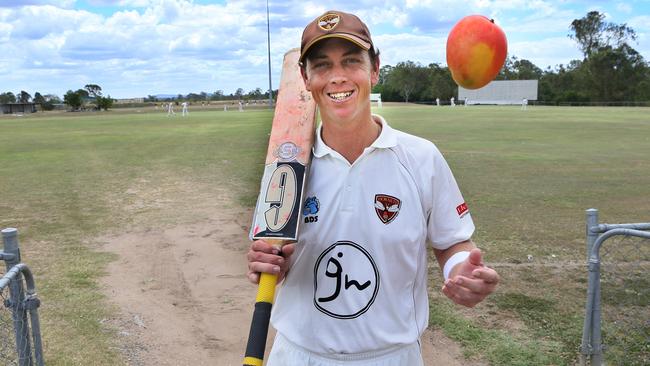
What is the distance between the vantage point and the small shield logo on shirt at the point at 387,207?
6.72ft

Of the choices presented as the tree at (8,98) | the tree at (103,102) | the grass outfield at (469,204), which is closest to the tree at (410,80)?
the tree at (103,102)

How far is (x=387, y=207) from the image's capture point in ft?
6.76

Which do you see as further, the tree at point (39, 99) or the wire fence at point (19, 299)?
the tree at point (39, 99)

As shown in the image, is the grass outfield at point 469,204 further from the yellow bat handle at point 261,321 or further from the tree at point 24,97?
the tree at point 24,97

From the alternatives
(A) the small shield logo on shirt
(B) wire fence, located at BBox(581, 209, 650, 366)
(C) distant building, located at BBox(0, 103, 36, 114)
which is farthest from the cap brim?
(C) distant building, located at BBox(0, 103, 36, 114)

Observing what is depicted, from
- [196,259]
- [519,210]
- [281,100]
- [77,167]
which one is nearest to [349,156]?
[281,100]

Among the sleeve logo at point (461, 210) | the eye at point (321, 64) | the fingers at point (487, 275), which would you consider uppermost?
the eye at point (321, 64)

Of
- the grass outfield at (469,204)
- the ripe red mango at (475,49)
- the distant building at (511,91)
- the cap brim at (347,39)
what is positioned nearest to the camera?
the cap brim at (347,39)

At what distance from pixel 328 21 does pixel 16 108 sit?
2997 inches

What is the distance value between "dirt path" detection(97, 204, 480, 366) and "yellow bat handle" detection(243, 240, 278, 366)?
2.44 m

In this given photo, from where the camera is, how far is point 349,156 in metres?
2.17

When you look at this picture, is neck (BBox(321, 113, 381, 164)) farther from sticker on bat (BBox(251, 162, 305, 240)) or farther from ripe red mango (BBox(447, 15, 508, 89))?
ripe red mango (BBox(447, 15, 508, 89))

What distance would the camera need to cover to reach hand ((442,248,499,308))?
1900mm

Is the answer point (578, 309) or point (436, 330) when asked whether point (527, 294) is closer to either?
point (578, 309)
